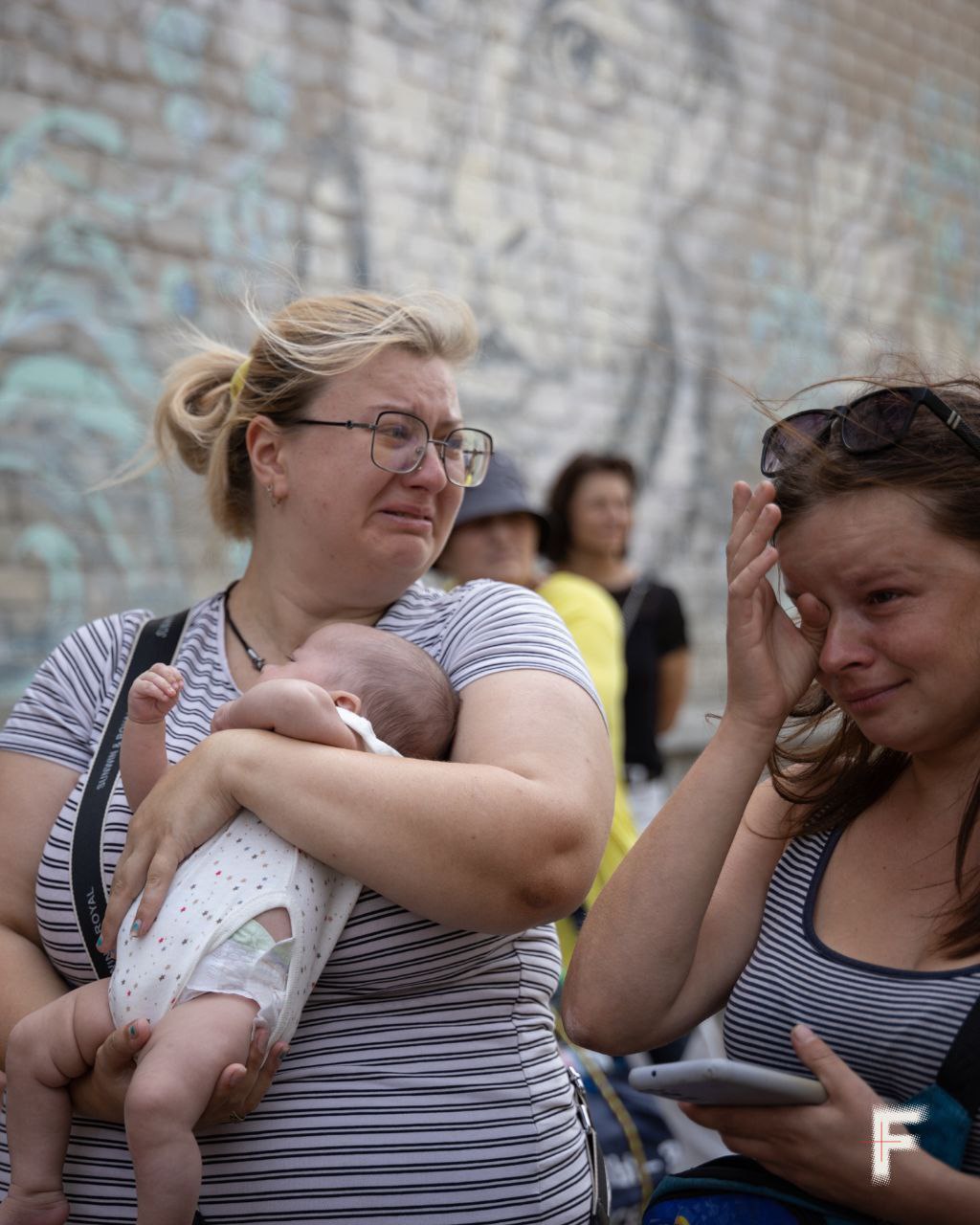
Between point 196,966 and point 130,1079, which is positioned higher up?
point 196,966

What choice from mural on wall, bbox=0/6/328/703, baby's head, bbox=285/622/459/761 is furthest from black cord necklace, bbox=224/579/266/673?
mural on wall, bbox=0/6/328/703

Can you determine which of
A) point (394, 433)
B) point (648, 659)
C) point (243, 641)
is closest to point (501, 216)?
point (648, 659)

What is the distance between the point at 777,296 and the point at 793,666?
748 centimetres

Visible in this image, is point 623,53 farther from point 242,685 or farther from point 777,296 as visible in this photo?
point 242,685

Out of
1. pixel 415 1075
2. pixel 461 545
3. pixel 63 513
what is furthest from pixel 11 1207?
pixel 63 513

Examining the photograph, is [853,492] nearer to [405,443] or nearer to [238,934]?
[405,443]

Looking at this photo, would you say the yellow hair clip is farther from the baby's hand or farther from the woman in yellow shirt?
the woman in yellow shirt

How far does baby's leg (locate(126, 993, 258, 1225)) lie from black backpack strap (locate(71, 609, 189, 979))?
1.21ft

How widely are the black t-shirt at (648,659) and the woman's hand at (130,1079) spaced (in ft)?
11.5

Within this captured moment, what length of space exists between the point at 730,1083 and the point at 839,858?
45cm

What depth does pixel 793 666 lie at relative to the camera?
6.48 ft

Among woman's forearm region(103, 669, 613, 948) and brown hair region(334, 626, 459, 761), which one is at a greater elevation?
brown hair region(334, 626, 459, 761)

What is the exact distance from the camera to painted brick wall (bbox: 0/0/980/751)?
5066 mm

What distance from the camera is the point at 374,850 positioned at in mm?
1841
